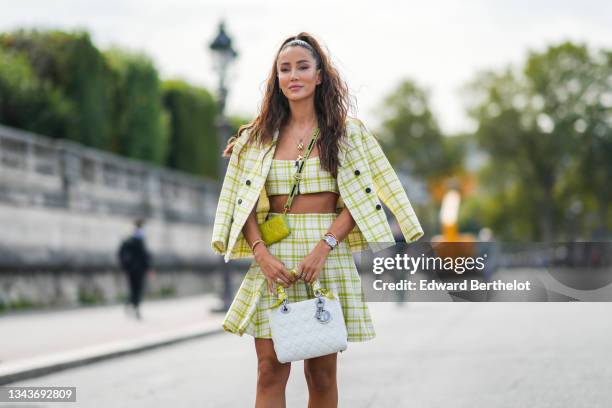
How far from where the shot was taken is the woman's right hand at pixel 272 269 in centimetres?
368

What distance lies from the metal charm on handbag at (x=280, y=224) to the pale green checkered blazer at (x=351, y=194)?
78mm

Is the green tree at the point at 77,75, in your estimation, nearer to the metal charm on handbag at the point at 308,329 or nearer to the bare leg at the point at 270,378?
the bare leg at the point at 270,378

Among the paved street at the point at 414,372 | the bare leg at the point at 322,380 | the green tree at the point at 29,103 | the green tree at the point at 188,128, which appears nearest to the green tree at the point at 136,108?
the green tree at the point at 29,103

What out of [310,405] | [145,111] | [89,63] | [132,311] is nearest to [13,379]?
[310,405]

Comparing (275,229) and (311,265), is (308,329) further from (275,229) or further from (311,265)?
(275,229)

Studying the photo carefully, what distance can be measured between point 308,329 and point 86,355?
6625 mm

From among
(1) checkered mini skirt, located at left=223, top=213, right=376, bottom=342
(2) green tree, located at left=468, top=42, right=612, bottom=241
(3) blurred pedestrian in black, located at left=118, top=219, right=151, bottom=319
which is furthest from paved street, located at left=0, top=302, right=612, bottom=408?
(2) green tree, located at left=468, top=42, right=612, bottom=241

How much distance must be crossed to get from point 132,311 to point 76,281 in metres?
2.24

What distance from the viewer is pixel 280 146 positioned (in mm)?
3955

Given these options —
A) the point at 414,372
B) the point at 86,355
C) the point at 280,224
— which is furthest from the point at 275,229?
the point at 86,355

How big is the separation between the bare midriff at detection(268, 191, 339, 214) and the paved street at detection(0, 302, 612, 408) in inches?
112

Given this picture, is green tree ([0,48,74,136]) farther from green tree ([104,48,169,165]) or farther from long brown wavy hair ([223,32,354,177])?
long brown wavy hair ([223,32,354,177])

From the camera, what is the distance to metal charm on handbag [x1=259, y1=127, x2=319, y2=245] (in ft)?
12.5

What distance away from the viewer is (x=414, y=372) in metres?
8.20
